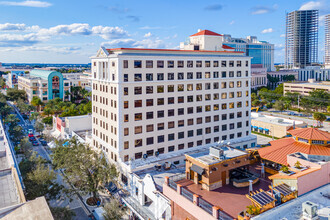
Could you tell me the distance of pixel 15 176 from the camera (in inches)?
1544

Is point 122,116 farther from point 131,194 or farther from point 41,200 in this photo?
point 41,200

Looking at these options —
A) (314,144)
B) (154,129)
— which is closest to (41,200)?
(154,129)

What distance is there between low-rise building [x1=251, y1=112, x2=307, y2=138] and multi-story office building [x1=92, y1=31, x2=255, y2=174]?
98.5 ft

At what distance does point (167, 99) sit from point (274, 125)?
54728 millimetres

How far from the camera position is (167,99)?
55688 mm

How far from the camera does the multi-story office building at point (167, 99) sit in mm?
51500

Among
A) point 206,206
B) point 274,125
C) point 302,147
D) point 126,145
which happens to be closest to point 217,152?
point 206,206

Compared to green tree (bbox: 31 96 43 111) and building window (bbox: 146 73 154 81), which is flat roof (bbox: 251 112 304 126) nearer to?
building window (bbox: 146 73 154 81)

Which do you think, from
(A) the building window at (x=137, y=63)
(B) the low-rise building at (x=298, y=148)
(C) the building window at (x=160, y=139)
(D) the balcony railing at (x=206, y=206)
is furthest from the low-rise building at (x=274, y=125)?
(D) the balcony railing at (x=206, y=206)

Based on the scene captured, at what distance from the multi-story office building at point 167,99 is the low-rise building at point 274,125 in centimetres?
3001

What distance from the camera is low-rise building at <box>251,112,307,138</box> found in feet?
300

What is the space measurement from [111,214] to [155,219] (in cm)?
637

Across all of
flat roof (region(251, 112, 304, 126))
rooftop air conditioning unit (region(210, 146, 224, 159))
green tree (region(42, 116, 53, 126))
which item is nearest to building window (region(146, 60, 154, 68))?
rooftop air conditioning unit (region(210, 146, 224, 159))

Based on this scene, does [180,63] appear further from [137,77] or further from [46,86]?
[46,86]
